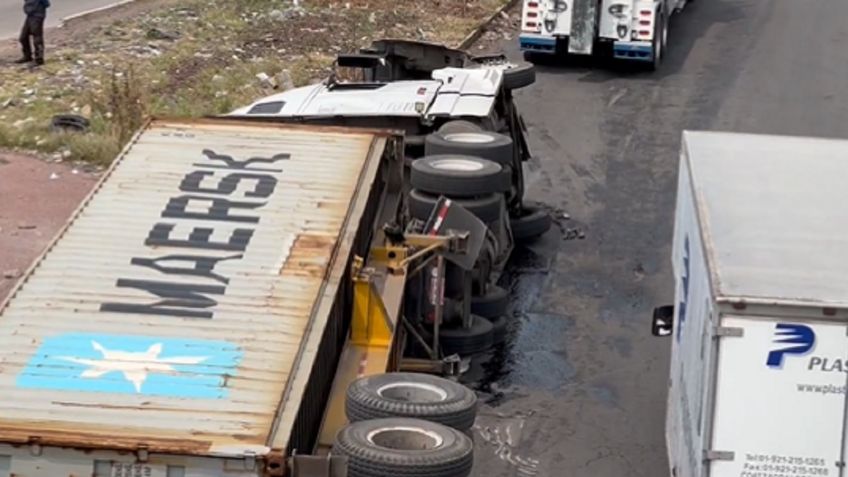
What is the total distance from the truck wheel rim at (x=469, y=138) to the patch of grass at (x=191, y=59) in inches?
220

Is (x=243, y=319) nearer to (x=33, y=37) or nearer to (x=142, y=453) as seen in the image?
(x=142, y=453)

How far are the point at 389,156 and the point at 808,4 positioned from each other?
2161 cm

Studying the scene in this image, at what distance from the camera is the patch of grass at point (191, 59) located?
18688 mm

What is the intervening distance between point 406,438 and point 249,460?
105 centimetres

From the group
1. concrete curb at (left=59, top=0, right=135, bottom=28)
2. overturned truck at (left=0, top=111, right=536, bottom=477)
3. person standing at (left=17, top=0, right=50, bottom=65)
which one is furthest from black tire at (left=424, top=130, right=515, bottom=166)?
concrete curb at (left=59, top=0, right=135, bottom=28)

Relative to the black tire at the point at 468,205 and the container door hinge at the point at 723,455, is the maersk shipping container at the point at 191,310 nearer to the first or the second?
the black tire at the point at 468,205

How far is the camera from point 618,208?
674 inches

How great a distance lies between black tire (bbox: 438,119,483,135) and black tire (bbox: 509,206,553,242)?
1807 millimetres

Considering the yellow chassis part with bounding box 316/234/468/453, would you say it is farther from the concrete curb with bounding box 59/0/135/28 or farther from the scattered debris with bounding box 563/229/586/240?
the concrete curb with bounding box 59/0/135/28

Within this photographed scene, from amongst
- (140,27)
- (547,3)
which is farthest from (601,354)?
(140,27)

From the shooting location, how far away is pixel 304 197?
1016cm

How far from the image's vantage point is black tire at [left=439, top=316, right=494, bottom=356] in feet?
39.6

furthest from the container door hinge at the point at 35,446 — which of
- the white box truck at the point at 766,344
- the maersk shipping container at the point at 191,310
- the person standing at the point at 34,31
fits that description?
the person standing at the point at 34,31

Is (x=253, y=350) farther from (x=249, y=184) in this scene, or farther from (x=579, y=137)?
(x=579, y=137)
